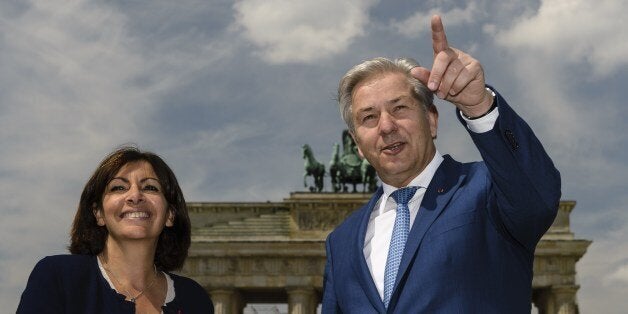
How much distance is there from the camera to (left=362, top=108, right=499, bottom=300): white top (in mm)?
4379

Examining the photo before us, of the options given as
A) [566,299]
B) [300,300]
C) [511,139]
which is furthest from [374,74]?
[566,299]

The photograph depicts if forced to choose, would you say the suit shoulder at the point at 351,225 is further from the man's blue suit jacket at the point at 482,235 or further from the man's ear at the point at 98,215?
the man's ear at the point at 98,215

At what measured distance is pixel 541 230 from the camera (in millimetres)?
3988

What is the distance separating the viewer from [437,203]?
428 cm

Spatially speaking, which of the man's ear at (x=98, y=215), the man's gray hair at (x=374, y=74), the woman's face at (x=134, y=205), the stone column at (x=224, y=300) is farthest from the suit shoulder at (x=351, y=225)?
the stone column at (x=224, y=300)

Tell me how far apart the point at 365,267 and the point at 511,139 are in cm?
92

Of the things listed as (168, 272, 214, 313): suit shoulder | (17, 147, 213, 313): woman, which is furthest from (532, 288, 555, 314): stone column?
(17, 147, 213, 313): woman

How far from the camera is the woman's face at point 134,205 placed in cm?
482

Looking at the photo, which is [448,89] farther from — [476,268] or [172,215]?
[172,215]

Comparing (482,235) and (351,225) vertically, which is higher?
(351,225)

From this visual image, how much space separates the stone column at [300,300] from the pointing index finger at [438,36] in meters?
33.3

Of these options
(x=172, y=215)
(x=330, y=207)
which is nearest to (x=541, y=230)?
(x=172, y=215)

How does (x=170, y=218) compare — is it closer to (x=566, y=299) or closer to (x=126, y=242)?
(x=126, y=242)

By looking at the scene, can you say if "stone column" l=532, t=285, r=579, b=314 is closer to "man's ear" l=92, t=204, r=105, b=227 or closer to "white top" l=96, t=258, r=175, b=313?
"white top" l=96, t=258, r=175, b=313
